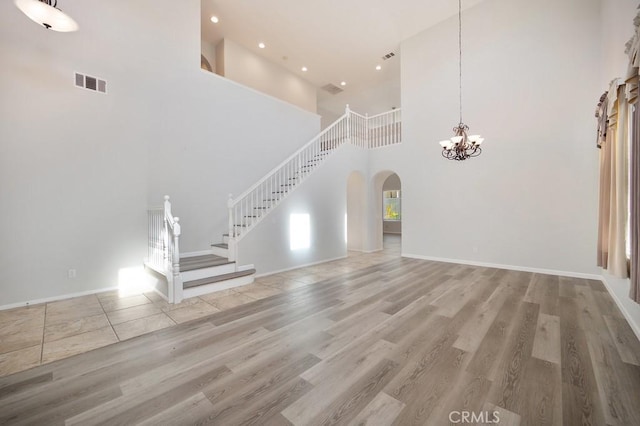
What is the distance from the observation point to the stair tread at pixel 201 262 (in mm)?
4263

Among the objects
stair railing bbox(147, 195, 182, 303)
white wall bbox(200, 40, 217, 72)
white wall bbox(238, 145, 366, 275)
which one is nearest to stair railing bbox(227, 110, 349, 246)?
white wall bbox(238, 145, 366, 275)

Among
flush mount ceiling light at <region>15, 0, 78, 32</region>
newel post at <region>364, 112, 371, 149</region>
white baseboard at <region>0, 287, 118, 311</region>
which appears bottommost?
white baseboard at <region>0, 287, 118, 311</region>

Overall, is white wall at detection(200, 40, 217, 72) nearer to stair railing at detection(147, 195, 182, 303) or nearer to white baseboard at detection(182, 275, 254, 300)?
stair railing at detection(147, 195, 182, 303)

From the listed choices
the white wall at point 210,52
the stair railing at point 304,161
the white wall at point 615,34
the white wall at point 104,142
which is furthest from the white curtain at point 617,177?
the white wall at point 210,52

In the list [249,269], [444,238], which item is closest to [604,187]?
[444,238]

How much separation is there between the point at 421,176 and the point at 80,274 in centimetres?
750

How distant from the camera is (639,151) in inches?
88.6

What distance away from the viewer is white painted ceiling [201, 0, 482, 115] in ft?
20.1

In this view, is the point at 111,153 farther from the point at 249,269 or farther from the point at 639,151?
the point at 639,151

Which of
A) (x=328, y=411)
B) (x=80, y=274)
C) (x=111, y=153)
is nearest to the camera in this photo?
(x=328, y=411)

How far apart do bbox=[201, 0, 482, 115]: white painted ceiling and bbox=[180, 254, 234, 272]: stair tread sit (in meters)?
6.07

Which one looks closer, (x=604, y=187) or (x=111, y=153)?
(x=604, y=187)

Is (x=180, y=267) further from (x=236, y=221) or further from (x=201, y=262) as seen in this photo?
(x=236, y=221)

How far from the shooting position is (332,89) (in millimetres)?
10773
